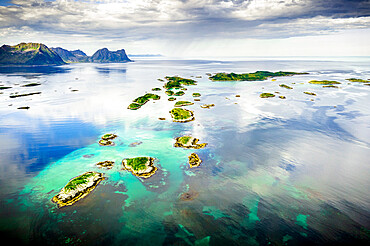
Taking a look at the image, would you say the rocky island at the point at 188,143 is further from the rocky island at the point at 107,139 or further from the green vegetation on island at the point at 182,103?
the green vegetation on island at the point at 182,103

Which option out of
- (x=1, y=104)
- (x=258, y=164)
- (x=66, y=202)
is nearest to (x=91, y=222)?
(x=66, y=202)

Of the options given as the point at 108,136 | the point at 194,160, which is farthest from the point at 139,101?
the point at 194,160

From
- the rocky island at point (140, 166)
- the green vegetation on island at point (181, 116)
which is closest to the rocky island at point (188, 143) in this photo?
the rocky island at point (140, 166)

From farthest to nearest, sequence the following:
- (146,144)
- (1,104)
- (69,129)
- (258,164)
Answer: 1. (1,104)
2. (69,129)
3. (146,144)
4. (258,164)

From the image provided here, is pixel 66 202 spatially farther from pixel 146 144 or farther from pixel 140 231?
pixel 146 144

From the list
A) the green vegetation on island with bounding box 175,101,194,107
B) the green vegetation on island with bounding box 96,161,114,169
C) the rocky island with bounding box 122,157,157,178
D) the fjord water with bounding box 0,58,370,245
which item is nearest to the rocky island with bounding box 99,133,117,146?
the fjord water with bounding box 0,58,370,245

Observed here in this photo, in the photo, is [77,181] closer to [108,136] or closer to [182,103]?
[108,136]
